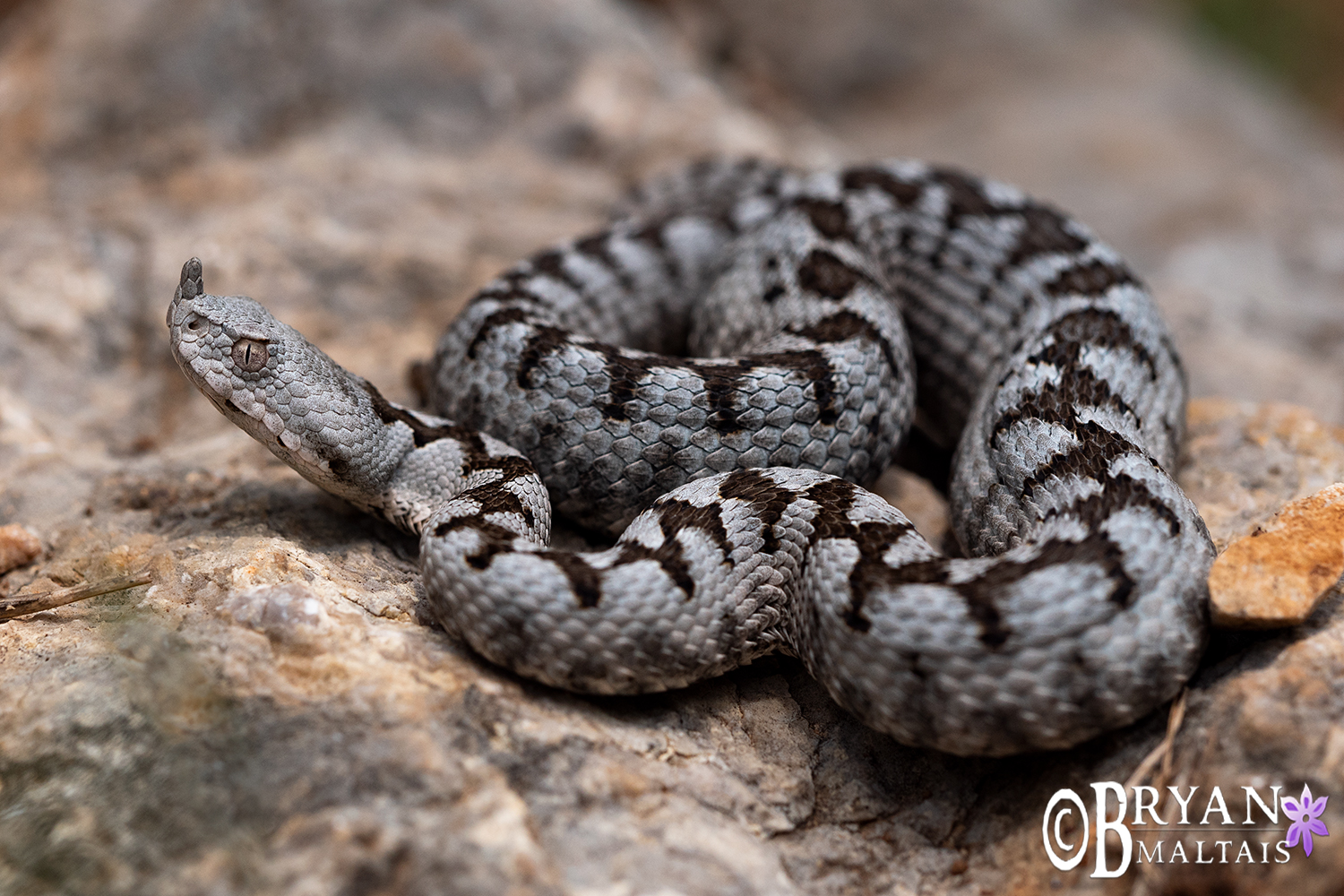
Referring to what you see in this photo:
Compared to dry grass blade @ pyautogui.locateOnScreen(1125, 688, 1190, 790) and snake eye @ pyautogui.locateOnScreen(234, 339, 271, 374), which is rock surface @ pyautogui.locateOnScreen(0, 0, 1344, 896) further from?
snake eye @ pyautogui.locateOnScreen(234, 339, 271, 374)

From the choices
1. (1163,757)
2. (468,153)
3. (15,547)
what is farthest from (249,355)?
(468,153)

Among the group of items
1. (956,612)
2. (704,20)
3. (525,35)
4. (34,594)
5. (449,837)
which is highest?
(704,20)

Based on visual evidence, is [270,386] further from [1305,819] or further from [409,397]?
[1305,819]

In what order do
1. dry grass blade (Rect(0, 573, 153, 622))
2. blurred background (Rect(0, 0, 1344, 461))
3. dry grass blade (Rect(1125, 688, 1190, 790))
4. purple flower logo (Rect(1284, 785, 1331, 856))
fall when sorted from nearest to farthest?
purple flower logo (Rect(1284, 785, 1331, 856)), dry grass blade (Rect(1125, 688, 1190, 790)), dry grass blade (Rect(0, 573, 153, 622)), blurred background (Rect(0, 0, 1344, 461))

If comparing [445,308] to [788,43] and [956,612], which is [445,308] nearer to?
[956,612]

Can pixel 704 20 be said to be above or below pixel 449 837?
above

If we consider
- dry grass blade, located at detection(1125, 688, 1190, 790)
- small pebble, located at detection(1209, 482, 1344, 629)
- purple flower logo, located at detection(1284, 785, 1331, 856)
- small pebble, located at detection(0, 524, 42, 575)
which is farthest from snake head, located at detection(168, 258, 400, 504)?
purple flower logo, located at detection(1284, 785, 1331, 856)

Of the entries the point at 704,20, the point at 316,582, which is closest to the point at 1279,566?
the point at 316,582
